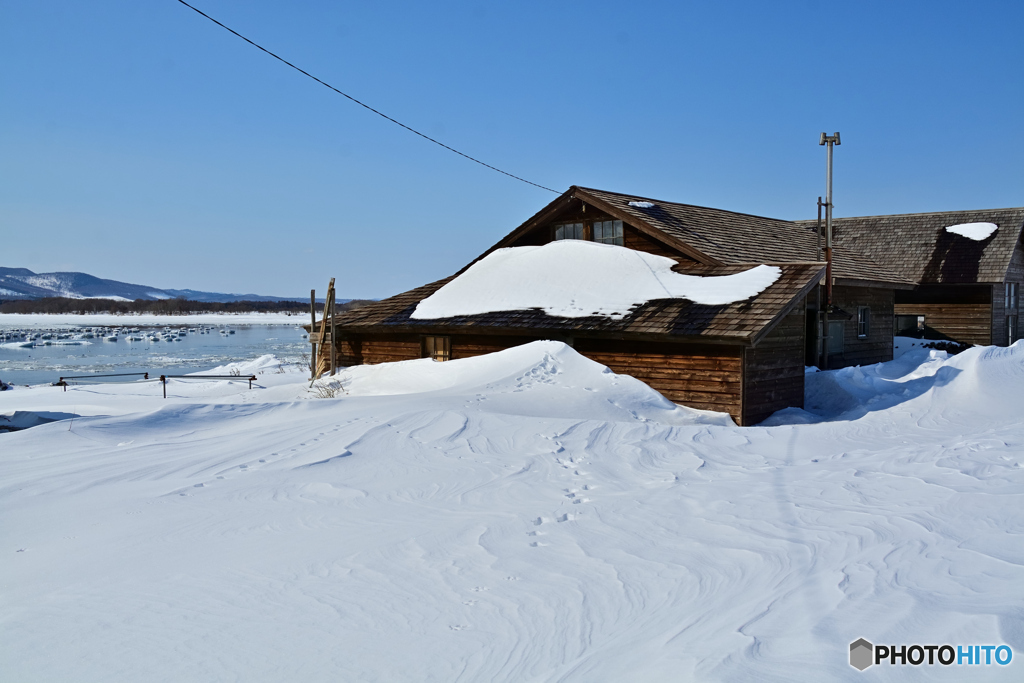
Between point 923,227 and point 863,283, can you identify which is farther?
point 923,227

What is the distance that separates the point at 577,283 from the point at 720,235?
17.4 ft

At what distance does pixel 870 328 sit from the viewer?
23.9 m

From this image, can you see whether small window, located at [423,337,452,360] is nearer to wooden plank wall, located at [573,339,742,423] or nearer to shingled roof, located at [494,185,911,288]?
wooden plank wall, located at [573,339,742,423]

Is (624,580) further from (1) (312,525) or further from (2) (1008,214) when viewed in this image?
(2) (1008,214)

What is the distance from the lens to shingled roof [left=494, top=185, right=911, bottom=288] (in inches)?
805

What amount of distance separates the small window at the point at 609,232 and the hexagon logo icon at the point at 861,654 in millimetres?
17848

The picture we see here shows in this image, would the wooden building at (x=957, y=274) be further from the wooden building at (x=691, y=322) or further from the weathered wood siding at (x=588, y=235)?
the weathered wood siding at (x=588, y=235)

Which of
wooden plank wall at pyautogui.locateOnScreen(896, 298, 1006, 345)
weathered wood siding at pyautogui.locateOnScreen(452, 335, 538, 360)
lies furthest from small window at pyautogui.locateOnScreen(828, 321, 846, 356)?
wooden plank wall at pyautogui.locateOnScreen(896, 298, 1006, 345)

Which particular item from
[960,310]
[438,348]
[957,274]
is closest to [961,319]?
[960,310]

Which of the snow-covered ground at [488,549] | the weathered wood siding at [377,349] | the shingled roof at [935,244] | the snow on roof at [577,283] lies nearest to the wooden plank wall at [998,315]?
the shingled roof at [935,244]

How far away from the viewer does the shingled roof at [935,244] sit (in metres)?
28.5

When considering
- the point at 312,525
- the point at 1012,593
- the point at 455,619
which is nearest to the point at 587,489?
the point at 312,525

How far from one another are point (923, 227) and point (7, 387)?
36678 mm

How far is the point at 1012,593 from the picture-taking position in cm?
469
